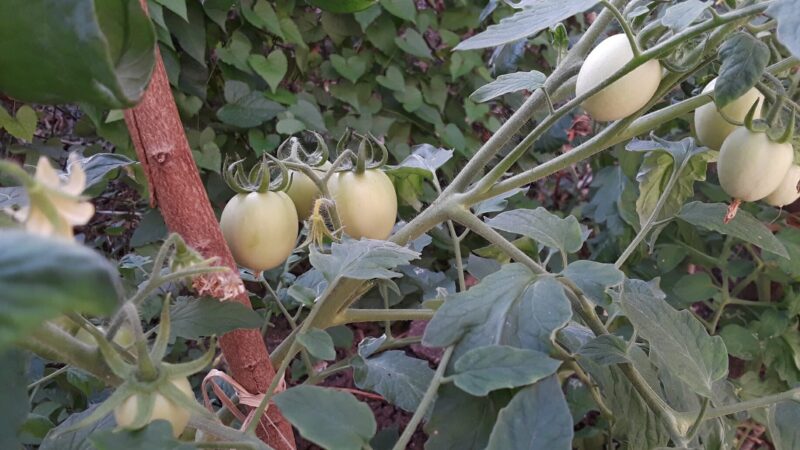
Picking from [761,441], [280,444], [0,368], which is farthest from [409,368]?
[761,441]

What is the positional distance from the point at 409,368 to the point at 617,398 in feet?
0.52

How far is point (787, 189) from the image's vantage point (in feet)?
1.76

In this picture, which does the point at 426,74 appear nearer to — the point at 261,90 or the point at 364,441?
the point at 261,90

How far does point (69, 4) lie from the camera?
0.26 metres

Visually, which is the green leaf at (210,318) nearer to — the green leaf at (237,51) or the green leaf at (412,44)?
the green leaf at (237,51)

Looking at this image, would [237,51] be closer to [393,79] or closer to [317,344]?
[393,79]

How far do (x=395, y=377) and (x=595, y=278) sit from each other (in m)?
0.17

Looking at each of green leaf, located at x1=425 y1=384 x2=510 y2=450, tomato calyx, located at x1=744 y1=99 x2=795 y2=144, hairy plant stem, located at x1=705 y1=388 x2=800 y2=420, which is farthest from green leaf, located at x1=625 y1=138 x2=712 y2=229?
green leaf, located at x1=425 y1=384 x2=510 y2=450

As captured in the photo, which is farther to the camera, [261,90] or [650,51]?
[261,90]

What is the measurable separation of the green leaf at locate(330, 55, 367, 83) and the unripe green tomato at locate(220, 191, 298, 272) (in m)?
0.76

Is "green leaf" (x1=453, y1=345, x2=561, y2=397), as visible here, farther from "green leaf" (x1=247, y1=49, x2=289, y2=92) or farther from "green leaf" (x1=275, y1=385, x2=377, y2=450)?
"green leaf" (x1=247, y1=49, x2=289, y2=92)

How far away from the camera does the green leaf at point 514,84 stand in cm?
48

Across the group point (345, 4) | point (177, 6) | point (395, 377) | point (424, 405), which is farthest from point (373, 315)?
point (177, 6)

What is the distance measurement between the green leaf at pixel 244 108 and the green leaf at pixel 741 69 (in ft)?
2.82
